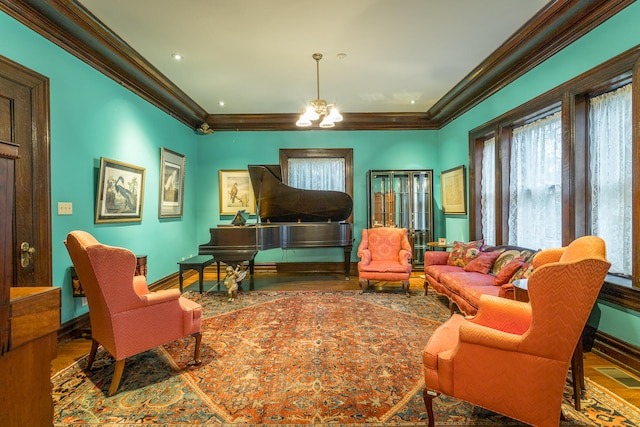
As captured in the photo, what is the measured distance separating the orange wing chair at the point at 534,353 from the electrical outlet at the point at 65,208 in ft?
11.1

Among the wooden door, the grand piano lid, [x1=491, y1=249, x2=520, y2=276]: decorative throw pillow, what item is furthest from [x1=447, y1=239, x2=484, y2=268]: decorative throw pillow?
the wooden door

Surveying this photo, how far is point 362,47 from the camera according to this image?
3357 millimetres

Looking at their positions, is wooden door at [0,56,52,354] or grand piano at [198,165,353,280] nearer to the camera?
wooden door at [0,56,52,354]

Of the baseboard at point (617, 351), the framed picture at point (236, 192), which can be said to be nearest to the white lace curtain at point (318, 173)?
the framed picture at point (236, 192)

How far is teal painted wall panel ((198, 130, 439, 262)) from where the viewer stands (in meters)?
5.90

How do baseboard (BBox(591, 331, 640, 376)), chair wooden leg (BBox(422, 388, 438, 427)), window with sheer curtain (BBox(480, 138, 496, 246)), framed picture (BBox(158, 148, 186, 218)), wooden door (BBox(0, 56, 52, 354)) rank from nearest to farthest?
1. chair wooden leg (BBox(422, 388, 438, 427))
2. baseboard (BBox(591, 331, 640, 376))
3. wooden door (BBox(0, 56, 52, 354))
4. window with sheer curtain (BBox(480, 138, 496, 246))
5. framed picture (BBox(158, 148, 186, 218))

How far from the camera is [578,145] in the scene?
9.29 ft

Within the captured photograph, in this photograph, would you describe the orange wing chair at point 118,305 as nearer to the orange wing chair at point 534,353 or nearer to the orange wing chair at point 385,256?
the orange wing chair at point 534,353

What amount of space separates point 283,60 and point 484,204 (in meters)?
3.57

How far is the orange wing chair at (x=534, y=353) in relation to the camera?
138 cm

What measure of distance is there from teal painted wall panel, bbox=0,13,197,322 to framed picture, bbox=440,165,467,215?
16.0 ft

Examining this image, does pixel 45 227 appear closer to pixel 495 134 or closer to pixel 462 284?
pixel 462 284

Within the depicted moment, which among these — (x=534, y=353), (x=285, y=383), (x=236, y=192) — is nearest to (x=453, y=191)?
(x=236, y=192)

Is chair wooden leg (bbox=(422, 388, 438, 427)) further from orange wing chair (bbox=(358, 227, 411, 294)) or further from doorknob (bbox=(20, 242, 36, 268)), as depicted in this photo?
doorknob (bbox=(20, 242, 36, 268))
